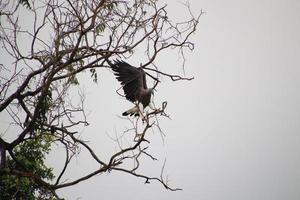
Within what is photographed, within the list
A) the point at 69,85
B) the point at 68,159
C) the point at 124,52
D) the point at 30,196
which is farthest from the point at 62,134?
the point at 30,196

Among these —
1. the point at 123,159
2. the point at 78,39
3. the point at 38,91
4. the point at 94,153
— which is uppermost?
the point at 78,39

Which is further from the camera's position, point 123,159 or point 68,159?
point 68,159

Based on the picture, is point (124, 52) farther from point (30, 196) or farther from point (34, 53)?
point (30, 196)

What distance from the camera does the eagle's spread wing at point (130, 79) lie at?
546 centimetres

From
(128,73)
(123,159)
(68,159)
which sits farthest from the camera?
(128,73)

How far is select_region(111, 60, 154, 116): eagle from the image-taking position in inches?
212

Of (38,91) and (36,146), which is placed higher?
(36,146)

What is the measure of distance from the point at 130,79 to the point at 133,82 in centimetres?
7

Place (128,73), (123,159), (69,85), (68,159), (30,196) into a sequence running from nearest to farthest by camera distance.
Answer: (123,159)
(68,159)
(69,85)
(128,73)
(30,196)

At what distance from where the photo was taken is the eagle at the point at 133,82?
17.7 feet

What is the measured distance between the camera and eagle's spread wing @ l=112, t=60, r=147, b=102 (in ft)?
17.9

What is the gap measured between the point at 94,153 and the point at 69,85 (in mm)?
1279

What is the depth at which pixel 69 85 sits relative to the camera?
16.7 feet

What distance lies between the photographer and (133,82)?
5.54 m
